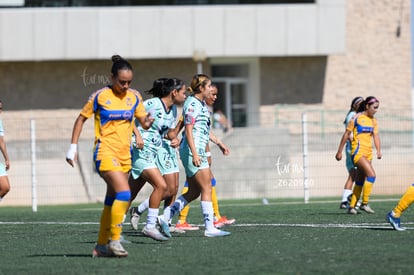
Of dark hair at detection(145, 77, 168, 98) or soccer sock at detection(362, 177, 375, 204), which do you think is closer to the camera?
dark hair at detection(145, 77, 168, 98)

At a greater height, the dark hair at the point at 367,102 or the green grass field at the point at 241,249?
the dark hair at the point at 367,102

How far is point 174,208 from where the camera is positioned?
43.8 ft

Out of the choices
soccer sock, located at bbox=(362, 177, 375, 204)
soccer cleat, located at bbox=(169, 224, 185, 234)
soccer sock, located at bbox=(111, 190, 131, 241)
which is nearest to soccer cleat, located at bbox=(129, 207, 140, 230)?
soccer cleat, located at bbox=(169, 224, 185, 234)

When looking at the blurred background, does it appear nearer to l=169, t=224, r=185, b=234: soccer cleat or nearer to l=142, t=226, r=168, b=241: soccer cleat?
l=169, t=224, r=185, b=234: soccer cleat

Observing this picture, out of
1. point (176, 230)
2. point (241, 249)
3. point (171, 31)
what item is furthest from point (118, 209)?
point (171, 31)

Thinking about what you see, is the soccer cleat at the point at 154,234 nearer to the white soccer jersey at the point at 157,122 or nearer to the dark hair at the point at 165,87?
the white soccer jersey at the point at 157,122

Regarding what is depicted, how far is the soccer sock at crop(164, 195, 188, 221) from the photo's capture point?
13266 millimetres

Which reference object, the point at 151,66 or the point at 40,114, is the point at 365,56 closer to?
the point at 151,66

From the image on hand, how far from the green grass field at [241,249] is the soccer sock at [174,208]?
1.00 feet

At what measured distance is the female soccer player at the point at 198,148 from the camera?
1263cm

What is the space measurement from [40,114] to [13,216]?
18071 mm

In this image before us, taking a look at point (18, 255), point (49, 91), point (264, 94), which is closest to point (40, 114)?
point (49, 91)

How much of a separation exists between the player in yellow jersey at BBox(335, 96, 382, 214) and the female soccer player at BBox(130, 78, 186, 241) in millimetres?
4666

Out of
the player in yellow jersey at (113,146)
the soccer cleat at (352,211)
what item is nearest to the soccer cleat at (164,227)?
the player in yellow jersey at (113,146)
